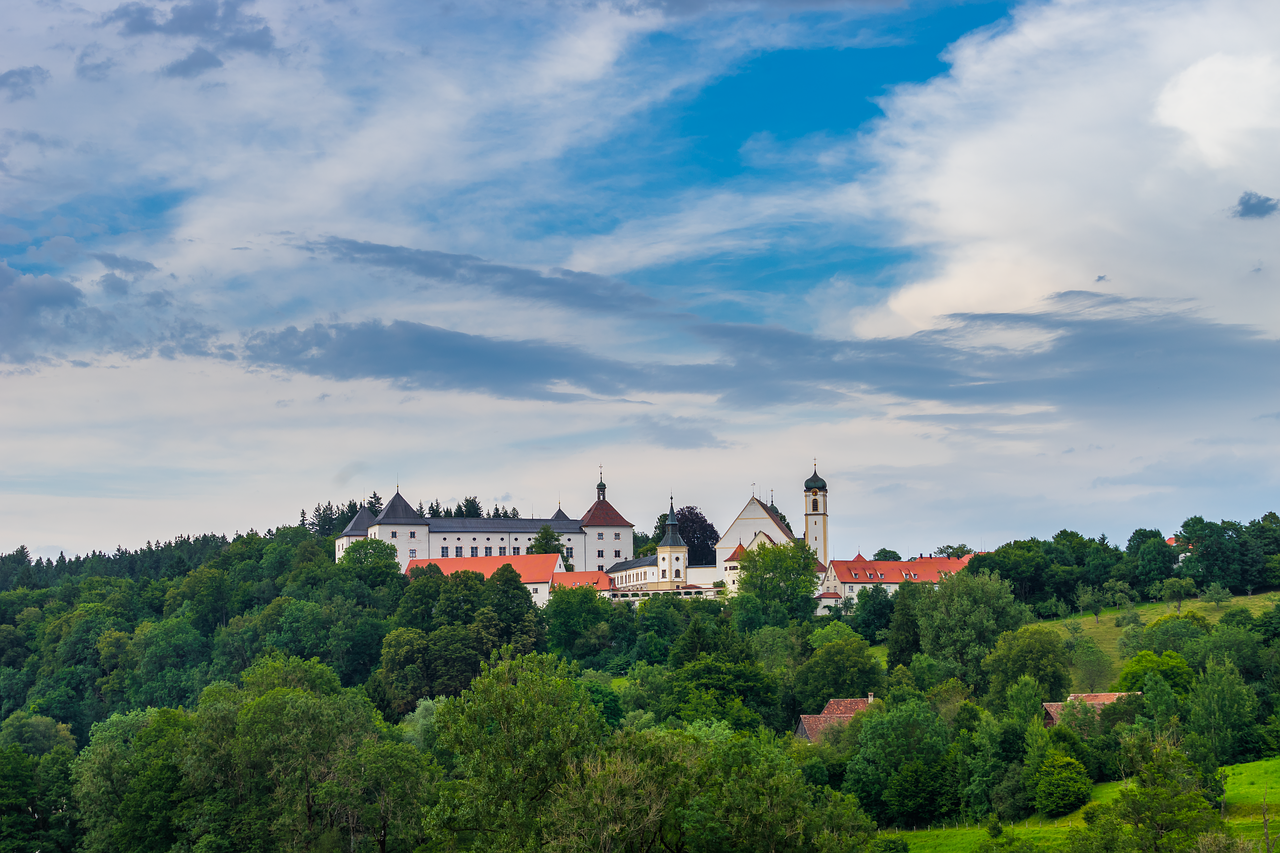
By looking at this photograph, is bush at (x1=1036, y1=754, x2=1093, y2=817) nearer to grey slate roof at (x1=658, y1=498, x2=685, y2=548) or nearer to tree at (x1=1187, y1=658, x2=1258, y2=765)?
tree at (x1=1187, y1=658, x2=1258, y2=765)

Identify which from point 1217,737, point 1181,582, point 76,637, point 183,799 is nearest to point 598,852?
point 183,799

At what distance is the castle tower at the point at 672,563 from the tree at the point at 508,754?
82.5 metres

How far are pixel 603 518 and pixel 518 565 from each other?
18.0 meters

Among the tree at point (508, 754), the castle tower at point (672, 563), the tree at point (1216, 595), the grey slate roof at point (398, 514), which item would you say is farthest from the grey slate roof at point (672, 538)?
the tree at point (508, 754)

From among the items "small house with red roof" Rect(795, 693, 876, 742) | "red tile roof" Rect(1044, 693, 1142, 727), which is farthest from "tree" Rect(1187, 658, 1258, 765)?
"small house with red roof" Rect(795, 693, 876, 742)

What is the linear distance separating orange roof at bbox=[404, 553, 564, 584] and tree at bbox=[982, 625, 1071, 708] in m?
54.6

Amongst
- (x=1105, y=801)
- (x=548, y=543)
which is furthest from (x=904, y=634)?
(x=548, y=543)

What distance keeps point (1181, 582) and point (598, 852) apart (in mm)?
72374

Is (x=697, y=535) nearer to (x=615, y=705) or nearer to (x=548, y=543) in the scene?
(x=548, y=543)

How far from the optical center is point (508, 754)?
112 feet

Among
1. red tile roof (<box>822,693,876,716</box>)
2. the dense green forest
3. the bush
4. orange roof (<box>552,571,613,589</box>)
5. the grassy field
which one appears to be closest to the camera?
the dense green forest

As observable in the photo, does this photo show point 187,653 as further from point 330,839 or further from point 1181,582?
point 1181,582

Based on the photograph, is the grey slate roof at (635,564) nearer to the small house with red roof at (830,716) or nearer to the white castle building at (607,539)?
the white castle building at (607,539)

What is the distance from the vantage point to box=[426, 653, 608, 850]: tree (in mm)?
33406
